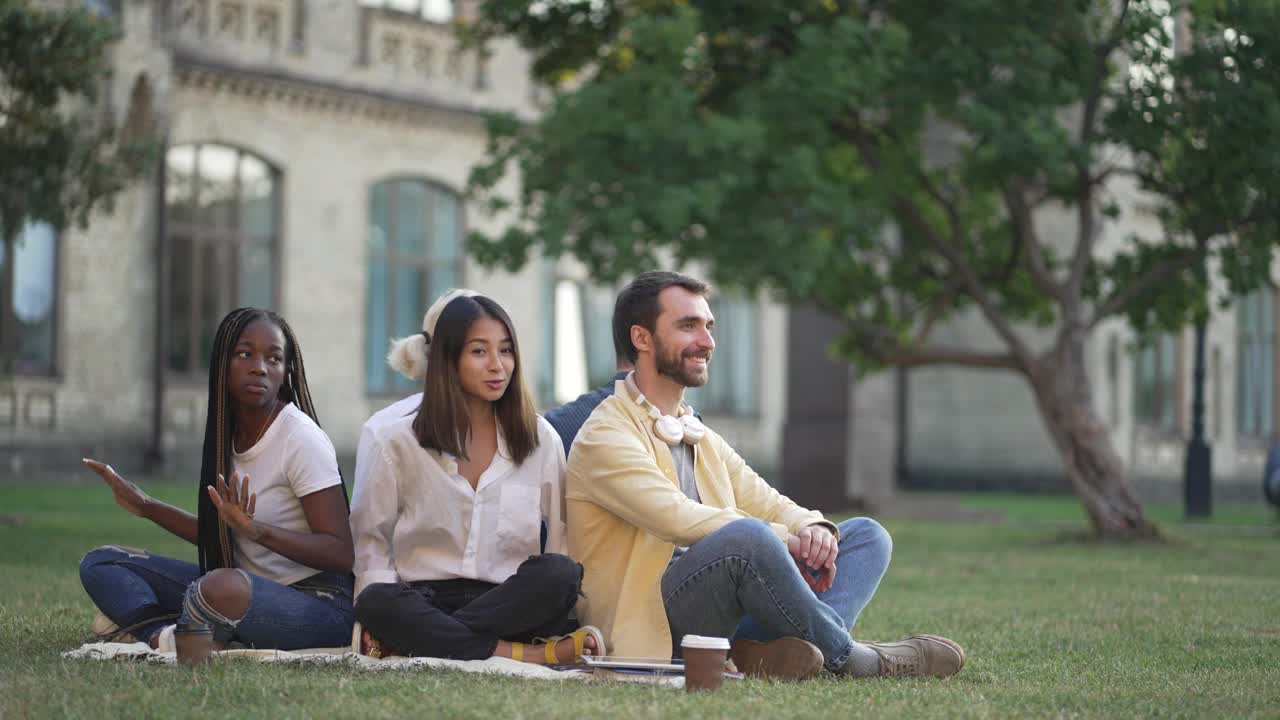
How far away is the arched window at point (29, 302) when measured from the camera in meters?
26.4

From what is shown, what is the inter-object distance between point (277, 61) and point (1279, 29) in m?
18.0

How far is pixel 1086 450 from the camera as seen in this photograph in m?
19.5

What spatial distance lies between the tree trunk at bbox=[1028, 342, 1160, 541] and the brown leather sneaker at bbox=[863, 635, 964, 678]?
12850mm

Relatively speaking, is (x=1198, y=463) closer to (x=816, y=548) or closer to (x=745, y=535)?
(x=816, y=548)

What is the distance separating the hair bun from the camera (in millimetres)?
7086

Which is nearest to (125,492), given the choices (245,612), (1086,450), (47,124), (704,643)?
(245,612)

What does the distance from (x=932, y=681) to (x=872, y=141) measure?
1391 cm

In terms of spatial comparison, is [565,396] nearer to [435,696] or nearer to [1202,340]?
[1202,340]

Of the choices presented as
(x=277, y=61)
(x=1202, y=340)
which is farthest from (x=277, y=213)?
(x=1202, y=340)

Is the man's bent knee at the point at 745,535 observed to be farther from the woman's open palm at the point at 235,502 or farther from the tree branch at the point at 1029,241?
the tree branch at the point at 1029,241

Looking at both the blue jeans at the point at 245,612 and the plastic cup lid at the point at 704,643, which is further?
the blue jeans at the point at 245,612

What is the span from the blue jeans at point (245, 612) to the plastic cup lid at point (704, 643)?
164cm

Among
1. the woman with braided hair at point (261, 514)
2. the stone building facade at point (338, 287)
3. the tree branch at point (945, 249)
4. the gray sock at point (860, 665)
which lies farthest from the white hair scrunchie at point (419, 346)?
the stone building facade at point (338, 287)

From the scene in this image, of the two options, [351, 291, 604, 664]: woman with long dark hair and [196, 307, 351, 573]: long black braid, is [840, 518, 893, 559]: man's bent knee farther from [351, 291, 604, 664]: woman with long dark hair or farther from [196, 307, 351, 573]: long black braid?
[196, 307, 351, 573]: long black braid
